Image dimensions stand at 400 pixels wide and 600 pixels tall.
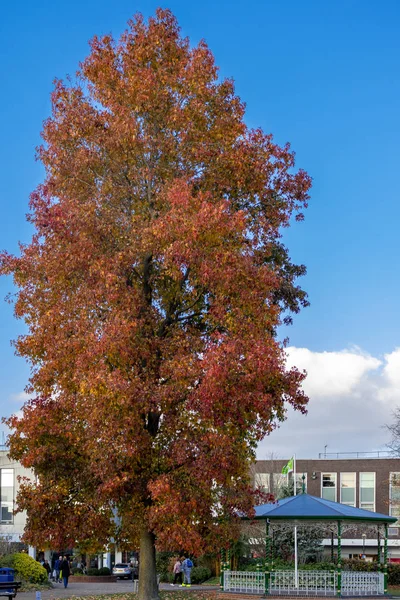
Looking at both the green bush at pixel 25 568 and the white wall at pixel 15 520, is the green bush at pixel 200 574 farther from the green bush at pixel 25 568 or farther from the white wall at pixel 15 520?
the white wall at pixel 15 520

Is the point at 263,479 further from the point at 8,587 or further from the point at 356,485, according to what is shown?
the point at 8,587

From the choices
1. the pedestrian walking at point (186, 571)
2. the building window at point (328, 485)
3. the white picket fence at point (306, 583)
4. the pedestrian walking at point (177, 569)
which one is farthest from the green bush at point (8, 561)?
the building window at point (328, 485)

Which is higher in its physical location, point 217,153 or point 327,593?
point 217,153

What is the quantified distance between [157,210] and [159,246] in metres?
2.38

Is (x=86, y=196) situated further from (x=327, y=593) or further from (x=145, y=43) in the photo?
(x=327, y=593)

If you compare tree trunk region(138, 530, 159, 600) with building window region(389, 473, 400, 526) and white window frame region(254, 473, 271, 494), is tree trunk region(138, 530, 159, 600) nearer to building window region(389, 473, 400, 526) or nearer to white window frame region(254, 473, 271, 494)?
building window region(389, 473, 400, 526)

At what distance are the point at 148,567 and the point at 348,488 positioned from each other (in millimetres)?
52884

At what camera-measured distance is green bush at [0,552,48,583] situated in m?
42.6

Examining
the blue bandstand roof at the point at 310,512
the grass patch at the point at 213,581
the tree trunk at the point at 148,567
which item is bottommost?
the grass patch at the point at 213,581

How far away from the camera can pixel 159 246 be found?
25.5 m

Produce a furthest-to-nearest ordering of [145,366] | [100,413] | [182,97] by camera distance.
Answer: [182,97] → [145,366] → [100,413]

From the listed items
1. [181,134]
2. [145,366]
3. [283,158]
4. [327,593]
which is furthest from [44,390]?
[327,593]

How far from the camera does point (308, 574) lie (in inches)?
1335

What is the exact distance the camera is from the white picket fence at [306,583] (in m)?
33.1
